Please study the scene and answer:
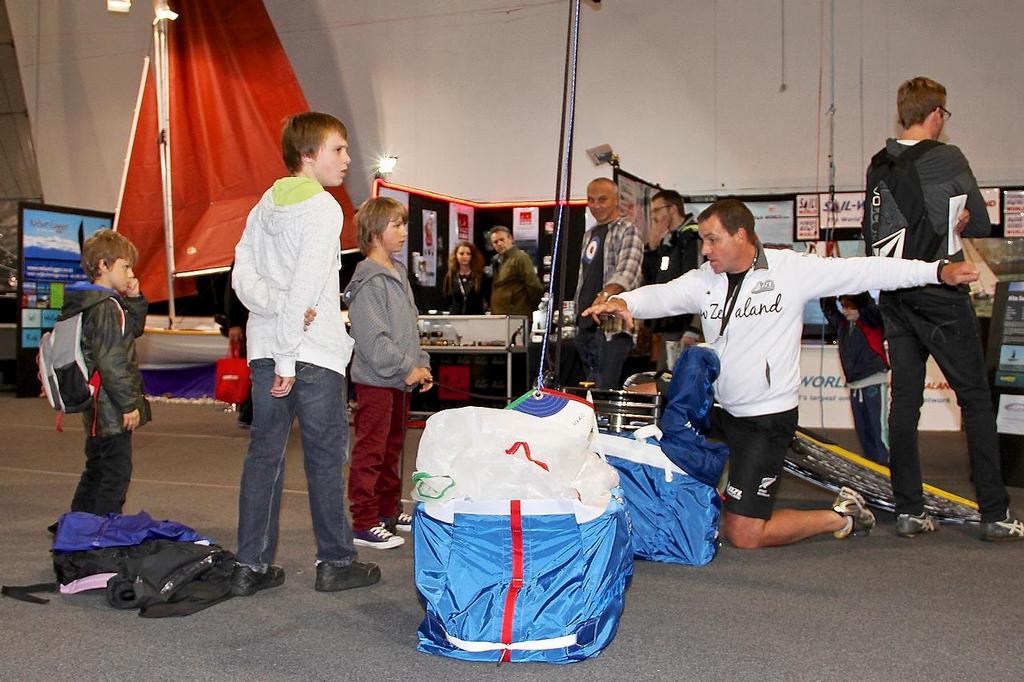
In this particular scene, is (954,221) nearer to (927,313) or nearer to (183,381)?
(927,313)

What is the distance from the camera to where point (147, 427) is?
23.3 feet

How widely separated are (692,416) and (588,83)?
6.75 m

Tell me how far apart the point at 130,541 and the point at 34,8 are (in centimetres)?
1066

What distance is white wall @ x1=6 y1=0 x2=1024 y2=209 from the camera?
8227 mm

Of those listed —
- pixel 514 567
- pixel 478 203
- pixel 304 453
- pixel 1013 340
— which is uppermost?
pixel 478 203

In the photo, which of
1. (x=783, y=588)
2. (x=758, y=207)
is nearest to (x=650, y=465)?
Result: (x=783, y=588)

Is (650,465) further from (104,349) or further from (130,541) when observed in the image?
(104,349)

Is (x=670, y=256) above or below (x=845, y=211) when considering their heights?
below

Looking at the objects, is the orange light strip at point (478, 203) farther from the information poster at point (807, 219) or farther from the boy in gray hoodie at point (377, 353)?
the boy in gray hoodie at point (377, 353)

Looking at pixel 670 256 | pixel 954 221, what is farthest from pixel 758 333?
pixel 670 256

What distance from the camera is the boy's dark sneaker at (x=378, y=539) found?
3.42m

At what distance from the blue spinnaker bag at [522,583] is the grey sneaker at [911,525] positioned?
1804 millimetres

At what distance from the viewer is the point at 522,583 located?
2.27m

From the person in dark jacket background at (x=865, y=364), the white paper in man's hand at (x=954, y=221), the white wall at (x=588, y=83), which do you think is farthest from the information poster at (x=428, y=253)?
the white paper in man's hand at (x=954, y=221)
